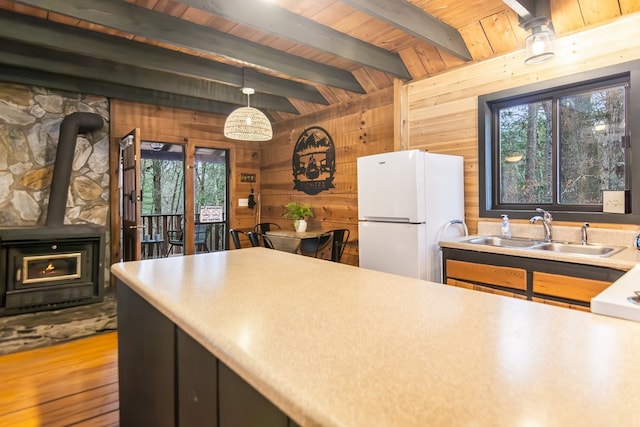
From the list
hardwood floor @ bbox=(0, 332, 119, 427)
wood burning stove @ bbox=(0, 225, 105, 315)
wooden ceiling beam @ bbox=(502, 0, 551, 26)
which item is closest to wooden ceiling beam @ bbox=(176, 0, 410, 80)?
wooden ceiling beam @ bbox=(502, 0, 551, 26)

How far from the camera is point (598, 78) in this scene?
8.22ft

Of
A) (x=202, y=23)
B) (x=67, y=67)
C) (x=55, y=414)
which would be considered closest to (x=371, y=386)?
(x=55, y=414)

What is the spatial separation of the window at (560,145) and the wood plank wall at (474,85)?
0.25ft

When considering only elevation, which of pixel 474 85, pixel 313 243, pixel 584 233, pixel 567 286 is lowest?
pixel 567 286

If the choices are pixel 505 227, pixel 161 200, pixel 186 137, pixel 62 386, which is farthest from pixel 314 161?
pixel 161 200

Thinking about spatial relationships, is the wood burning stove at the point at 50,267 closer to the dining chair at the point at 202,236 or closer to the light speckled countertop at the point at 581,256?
the dining chair at the point at 202,236

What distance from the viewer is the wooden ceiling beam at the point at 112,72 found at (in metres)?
3.48

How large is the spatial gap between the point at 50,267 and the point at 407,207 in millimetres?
3558

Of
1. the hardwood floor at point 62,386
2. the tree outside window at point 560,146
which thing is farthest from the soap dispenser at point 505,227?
the hardwood floor at point 62,386

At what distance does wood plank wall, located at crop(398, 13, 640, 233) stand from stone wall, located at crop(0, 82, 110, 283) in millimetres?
3707

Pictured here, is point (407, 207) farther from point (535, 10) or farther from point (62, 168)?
point (62, 168)

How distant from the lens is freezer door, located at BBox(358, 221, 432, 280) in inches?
110

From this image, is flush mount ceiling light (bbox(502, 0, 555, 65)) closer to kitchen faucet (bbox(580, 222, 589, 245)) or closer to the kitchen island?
kitchen faucet (bbox(580, 222, 589, 245))

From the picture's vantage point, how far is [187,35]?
295cm
